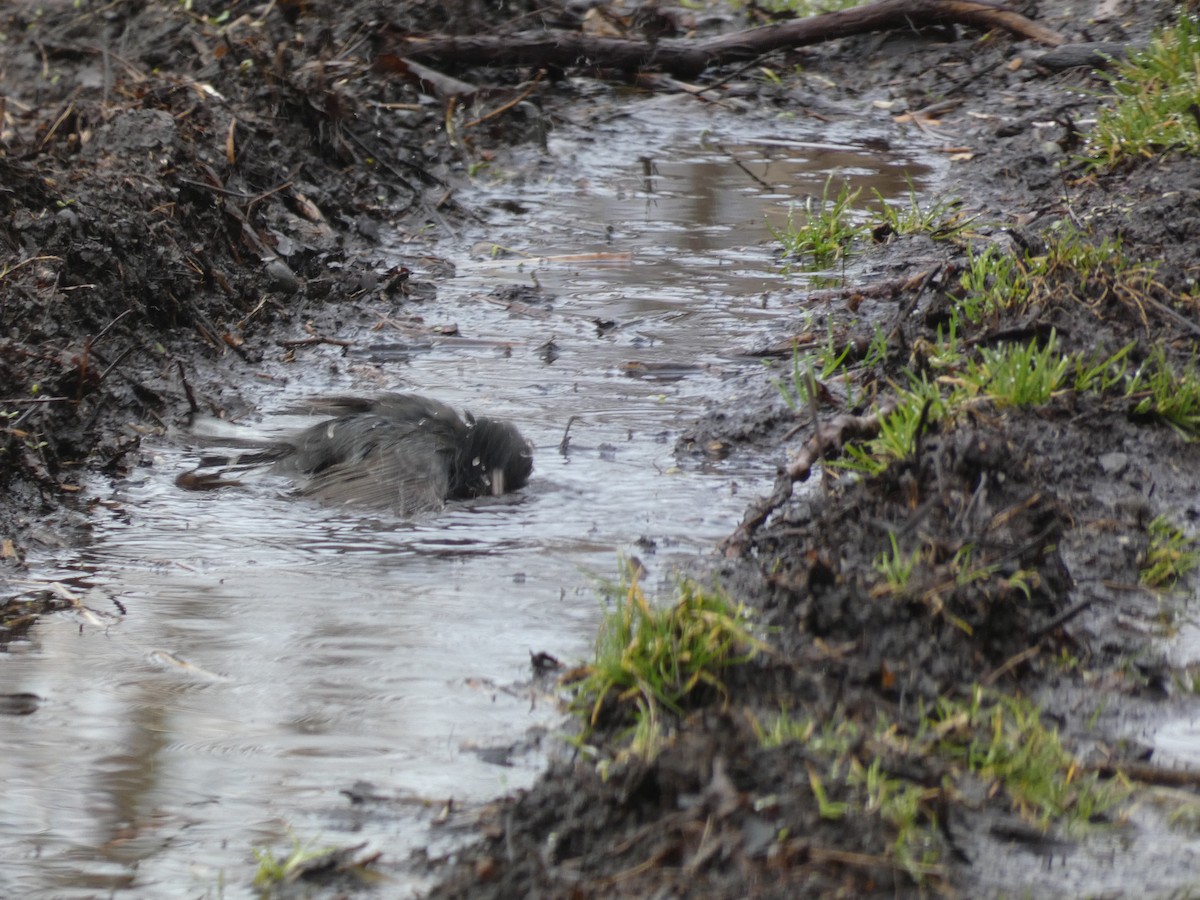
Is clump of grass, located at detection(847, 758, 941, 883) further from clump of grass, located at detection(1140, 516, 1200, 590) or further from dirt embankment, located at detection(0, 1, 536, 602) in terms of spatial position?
dirt embankment, located at detection(0, 1, 536, 602)

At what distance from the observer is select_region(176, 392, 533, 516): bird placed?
450 centimetres

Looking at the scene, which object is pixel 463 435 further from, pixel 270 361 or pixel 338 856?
pixel 338 856

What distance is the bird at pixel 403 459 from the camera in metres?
4.50

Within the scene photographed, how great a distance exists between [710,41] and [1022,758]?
8108 millimetres

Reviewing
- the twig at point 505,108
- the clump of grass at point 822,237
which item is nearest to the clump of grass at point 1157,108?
the clump of grass at point 822,237

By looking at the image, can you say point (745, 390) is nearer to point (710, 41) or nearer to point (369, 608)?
point (369, 608)

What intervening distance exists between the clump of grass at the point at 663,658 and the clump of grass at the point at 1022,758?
1.52 feet

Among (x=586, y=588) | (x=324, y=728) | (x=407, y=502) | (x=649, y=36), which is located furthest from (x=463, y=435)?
(x=649, y=36)

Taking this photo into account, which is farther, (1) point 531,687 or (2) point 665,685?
(1) point 531,687

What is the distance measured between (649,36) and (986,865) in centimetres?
846

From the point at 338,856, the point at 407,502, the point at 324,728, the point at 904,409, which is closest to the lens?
the point at 338,856

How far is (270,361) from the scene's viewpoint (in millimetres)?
5789

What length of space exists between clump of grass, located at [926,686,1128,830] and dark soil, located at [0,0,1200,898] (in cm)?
6

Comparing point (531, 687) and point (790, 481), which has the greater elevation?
point (790, 481)
